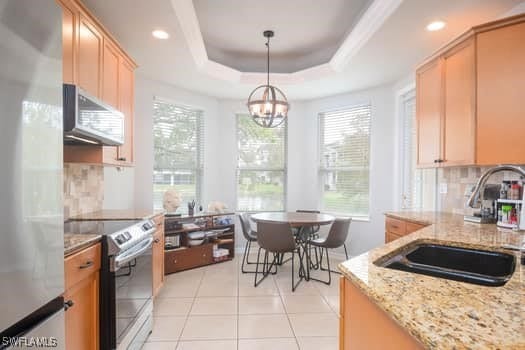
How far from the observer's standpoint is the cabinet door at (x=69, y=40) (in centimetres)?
181

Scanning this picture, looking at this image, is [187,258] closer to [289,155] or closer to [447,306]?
[289,155]

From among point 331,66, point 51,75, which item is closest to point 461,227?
point 331,66

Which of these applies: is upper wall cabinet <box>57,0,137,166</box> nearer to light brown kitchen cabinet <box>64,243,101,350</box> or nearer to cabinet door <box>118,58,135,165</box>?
cabinet door <box>118,58,135,165</box>

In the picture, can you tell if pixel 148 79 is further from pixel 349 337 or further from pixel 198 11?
pixel 349 337

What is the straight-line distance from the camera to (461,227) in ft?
6.60

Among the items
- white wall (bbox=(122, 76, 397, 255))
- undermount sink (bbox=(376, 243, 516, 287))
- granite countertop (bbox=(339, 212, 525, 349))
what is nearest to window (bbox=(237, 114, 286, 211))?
white wall (bbox=(122, 76, 397, 255))

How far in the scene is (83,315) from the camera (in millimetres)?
1517

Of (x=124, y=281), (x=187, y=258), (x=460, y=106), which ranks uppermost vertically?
(x=460, y=106)

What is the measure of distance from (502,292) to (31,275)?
4.98 feet

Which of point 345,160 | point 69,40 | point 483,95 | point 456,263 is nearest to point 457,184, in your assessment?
point 483,95

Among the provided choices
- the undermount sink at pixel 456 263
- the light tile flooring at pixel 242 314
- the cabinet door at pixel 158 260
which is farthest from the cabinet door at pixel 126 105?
the undermount sink at pixel 456 263

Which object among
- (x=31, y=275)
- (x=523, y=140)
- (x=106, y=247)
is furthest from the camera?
(x=523, y=140)

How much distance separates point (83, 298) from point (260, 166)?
3412 millimetres

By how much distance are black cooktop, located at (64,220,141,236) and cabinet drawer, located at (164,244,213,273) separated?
1492mm
